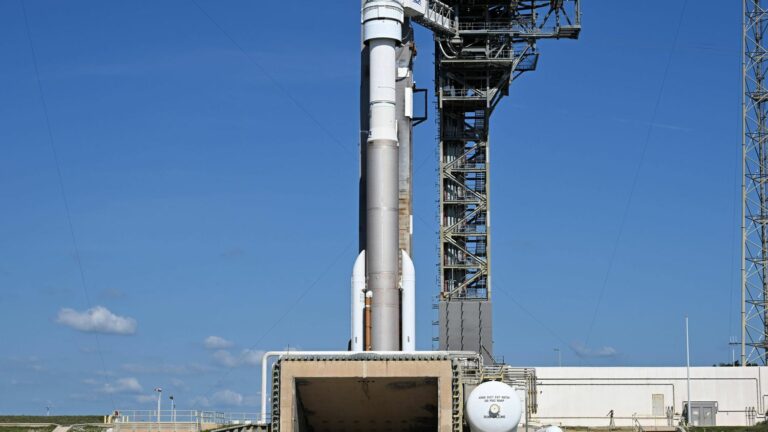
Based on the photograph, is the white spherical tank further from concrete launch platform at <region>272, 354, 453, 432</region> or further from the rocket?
the rocket

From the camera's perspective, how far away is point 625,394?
56.7 metres

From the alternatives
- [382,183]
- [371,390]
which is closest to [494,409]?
[371,390]

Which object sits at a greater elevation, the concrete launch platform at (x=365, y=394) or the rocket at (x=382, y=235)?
the rocket at (x=382, y=235)

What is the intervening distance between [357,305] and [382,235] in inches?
Result: 106

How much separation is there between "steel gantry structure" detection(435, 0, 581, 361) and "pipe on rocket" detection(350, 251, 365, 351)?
544 inches

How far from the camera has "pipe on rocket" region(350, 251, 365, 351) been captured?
45.5 meters

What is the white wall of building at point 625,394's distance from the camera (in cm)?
5650

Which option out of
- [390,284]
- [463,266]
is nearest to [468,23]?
[463,266]

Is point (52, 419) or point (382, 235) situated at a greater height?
point (382, 235)

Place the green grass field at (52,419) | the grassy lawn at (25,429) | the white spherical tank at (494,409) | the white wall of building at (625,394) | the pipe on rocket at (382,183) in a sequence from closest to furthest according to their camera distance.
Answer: the white spherical tank at (494,409), the pipe on rocket at (382,183), the grassy lawn at (25,429), the white wall of building at (625,394), the green grass field at (52,419)

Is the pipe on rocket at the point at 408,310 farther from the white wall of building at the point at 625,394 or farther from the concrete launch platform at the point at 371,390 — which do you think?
the white wall of building at the point at 625,394

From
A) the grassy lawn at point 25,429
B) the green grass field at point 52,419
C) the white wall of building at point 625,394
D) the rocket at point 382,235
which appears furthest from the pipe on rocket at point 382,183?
the green grass field at point 52,419

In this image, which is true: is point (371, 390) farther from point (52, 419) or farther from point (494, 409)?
point (52, 419)

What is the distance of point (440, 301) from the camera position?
59531 mm
